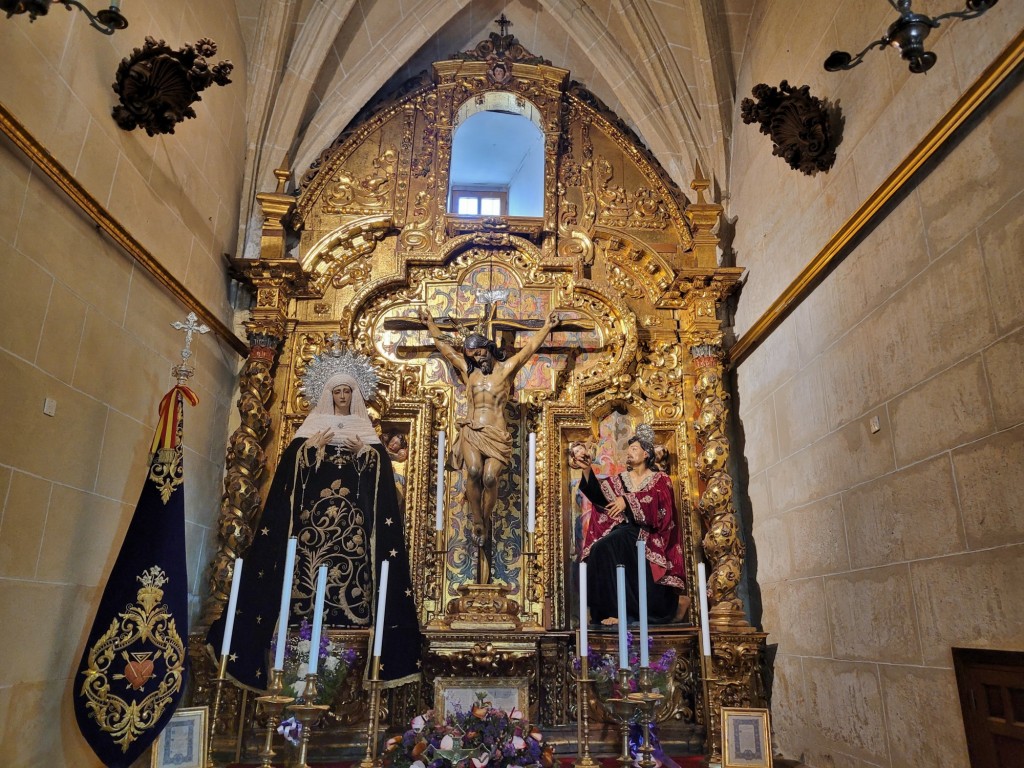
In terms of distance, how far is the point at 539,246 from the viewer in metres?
8.05

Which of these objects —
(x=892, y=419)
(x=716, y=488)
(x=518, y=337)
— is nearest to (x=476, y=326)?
(x=518, y=337)

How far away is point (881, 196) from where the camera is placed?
4.79 m

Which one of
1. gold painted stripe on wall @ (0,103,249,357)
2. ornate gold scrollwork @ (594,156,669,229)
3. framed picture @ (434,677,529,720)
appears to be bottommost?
framed picture @ (434,677,529,720)

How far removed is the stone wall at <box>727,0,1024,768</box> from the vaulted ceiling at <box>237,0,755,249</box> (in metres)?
1.43

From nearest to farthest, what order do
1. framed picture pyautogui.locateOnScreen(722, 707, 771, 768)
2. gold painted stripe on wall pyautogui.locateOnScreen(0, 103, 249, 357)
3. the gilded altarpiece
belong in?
gold painted stripe on wall pyautogui.locateOnScreen(0, 103, 249, 357)
framed picture pyautogui.locateOnScreen(722, 707, 771, 768)
the gilded altarpiece

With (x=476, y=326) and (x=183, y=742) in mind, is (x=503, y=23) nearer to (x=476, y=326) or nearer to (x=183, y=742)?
(x=476, y=326)

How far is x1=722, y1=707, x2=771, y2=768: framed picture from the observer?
16.7ft

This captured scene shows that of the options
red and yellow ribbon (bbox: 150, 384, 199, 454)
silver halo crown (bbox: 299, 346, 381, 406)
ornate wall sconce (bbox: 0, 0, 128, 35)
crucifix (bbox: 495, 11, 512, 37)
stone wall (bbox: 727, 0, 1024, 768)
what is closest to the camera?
ornate wall sconce (bbox: 0, 0, 128, 35)

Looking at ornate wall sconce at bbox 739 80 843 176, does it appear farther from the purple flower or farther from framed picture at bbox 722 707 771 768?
the purple flower

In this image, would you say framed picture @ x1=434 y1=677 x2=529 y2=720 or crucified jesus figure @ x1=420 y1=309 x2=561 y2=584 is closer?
framed picture @ x1=434 y1=677 x2=529 y2=720

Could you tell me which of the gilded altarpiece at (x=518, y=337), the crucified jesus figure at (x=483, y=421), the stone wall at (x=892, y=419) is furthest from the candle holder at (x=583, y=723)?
the crucified jesus figure at (x=483, y=421)

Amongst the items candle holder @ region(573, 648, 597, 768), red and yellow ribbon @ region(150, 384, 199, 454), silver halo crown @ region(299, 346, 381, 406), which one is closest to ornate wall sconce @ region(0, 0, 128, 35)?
red and yellow ribbon @ region(150, 384, 199, 454)

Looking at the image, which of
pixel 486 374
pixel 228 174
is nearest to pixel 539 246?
pixel 486 374

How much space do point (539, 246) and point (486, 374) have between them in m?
1.73
